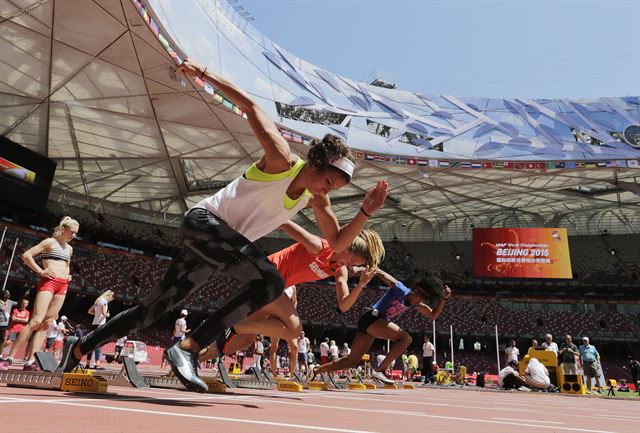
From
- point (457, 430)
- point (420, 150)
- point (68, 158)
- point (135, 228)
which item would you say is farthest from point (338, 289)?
point (135, 228)

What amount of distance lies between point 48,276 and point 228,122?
16029mm

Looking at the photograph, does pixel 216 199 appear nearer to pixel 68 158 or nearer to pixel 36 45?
pixel 36 45

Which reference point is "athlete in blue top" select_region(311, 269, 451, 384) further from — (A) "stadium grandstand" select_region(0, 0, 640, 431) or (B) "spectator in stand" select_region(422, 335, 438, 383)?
(B) "spectator in stand" select_region(422, 335, 438, 383)

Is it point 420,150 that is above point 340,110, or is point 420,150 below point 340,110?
below

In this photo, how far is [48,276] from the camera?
504 centimetres

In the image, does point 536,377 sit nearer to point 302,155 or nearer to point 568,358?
point 568,358

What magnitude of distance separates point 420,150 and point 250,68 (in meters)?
10.1

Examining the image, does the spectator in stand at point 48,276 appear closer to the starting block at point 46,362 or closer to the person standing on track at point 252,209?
the starting block at point 46,362

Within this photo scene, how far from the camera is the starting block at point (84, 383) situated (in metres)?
3.02

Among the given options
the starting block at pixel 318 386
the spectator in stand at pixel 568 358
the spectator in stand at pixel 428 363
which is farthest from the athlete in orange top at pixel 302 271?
the spectator in stand at pixel 428 363

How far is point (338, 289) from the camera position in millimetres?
5625

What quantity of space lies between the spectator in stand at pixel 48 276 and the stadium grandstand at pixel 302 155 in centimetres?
957

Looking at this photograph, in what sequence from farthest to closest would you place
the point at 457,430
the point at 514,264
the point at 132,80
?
the point at 514,264
the point at 132,80
the point at 457,430

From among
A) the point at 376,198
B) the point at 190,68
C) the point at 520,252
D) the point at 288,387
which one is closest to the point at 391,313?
the point at 288,387
